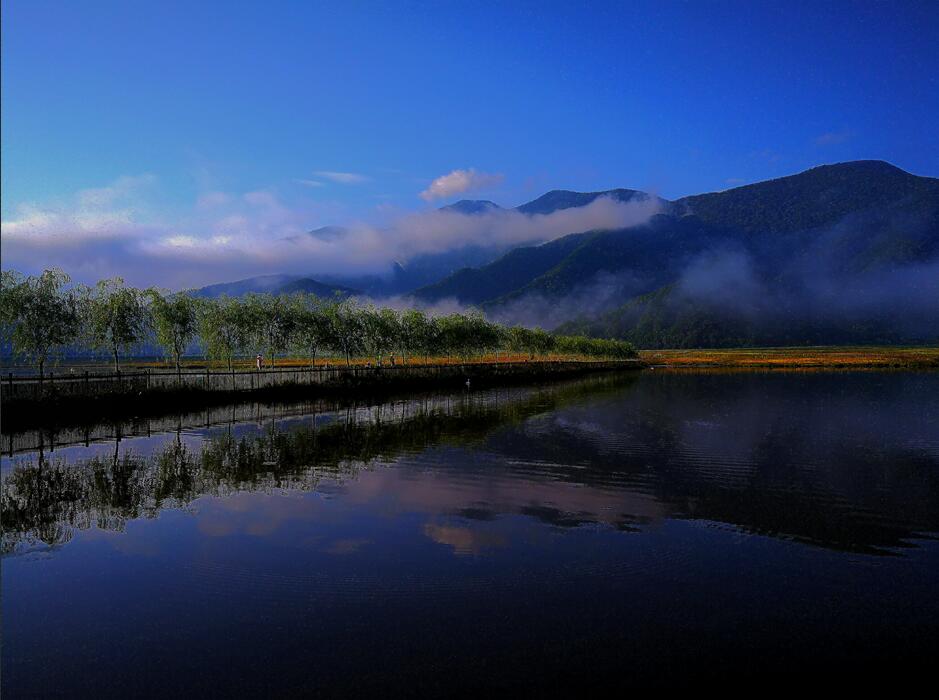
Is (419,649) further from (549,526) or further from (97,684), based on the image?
(549,526)

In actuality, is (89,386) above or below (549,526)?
above

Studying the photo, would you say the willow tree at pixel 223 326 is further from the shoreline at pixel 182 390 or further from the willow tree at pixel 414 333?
the willow tree at pixel 414 333

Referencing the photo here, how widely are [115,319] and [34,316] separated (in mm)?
6600

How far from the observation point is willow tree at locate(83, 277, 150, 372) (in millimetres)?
43875

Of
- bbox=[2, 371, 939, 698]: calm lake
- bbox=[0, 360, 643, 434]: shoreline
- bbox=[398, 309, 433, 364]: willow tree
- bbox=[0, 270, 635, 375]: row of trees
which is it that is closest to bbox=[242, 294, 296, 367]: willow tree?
bbox=[0, 270, 635, 375]: row of trees

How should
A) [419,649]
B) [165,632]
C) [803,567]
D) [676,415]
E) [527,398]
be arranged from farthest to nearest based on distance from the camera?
1. [527,398]
2. [676,415]
3. [803,567]
4. [165,632]
5. [419,649]

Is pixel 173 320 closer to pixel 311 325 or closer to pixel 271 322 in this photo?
pixel 271 322

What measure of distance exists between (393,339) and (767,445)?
195 feet

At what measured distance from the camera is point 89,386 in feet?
115

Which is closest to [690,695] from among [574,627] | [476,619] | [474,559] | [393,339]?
[574,627]

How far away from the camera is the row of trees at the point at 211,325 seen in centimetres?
3866

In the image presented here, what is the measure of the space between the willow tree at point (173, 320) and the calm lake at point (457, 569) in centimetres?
2545

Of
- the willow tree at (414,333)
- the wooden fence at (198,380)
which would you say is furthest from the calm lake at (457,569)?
the willow tree at (414,333)

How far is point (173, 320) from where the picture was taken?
5097 cm
